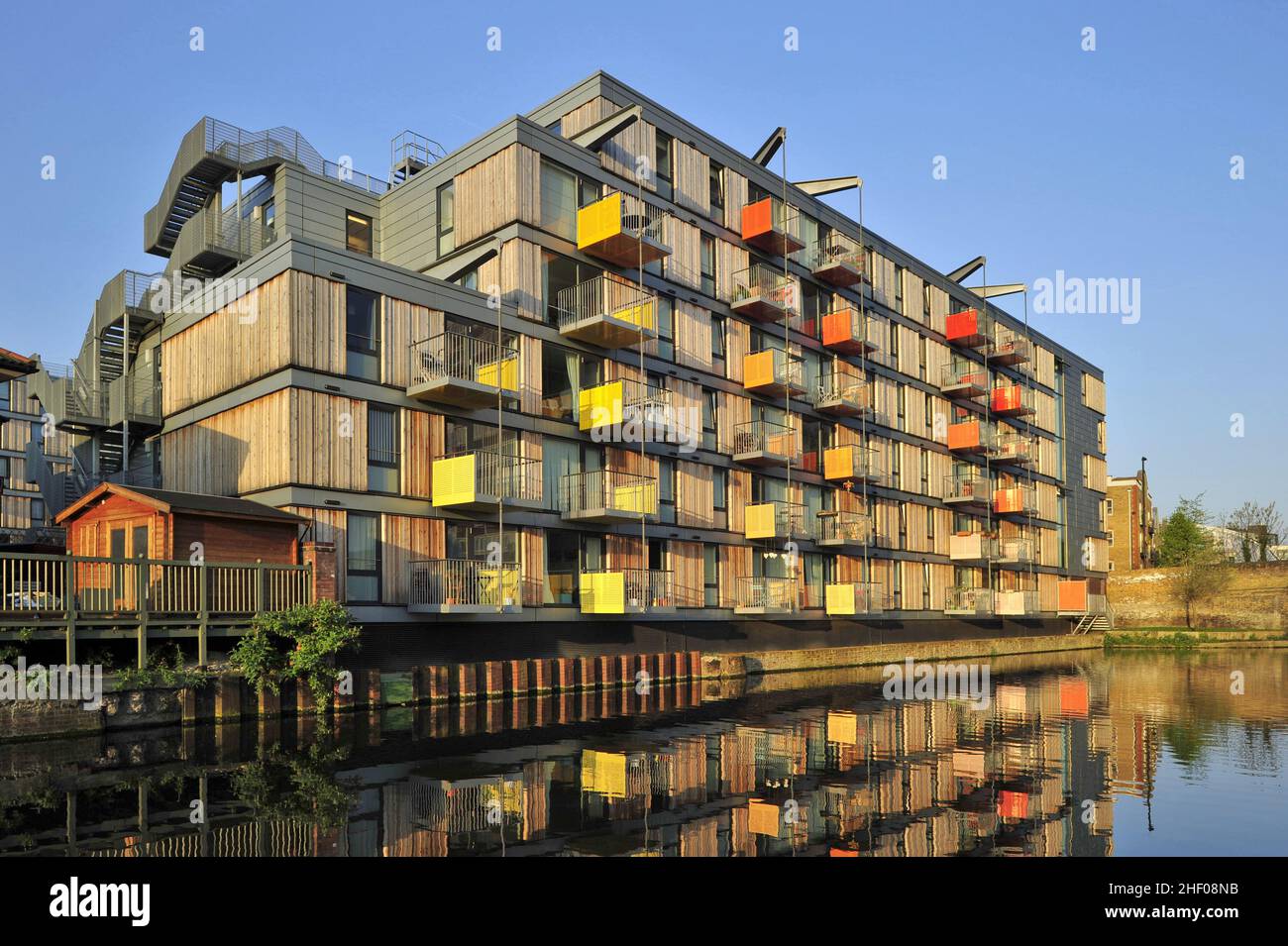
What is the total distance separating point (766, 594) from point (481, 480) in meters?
13.5

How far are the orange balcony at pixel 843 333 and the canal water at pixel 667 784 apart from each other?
2136cm

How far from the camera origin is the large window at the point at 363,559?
25.2 metres

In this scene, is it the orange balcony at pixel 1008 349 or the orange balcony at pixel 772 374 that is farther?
the orange balcony at pixel 1008 349

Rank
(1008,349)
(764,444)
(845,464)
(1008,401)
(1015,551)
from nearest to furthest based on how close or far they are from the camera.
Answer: (764,444) < (845,464) < (1015,551) < (1008,401) < (1008,349)

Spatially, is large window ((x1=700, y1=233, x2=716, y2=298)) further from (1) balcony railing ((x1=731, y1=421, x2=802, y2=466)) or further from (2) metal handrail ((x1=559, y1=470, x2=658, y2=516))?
(2) metal handrail ((x1=559, y1=470, x2=658, y2=516))

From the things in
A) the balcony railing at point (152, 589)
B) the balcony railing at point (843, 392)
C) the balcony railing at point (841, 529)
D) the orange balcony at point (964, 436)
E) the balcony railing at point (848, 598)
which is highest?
the balcony railing at point (843, 392)

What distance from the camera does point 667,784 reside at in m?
13.5

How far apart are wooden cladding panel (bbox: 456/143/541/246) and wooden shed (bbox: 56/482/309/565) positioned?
11449 mm

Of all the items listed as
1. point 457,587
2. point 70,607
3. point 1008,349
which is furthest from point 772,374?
point 1008,349

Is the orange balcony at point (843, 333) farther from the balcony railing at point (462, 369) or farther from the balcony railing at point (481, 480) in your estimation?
the balcony railing at point (481, 480)

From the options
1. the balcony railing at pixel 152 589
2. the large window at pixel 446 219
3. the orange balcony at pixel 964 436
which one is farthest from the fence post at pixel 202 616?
the orange balcony at pixel 964 436

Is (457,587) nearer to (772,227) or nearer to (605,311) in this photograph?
(605,311)
